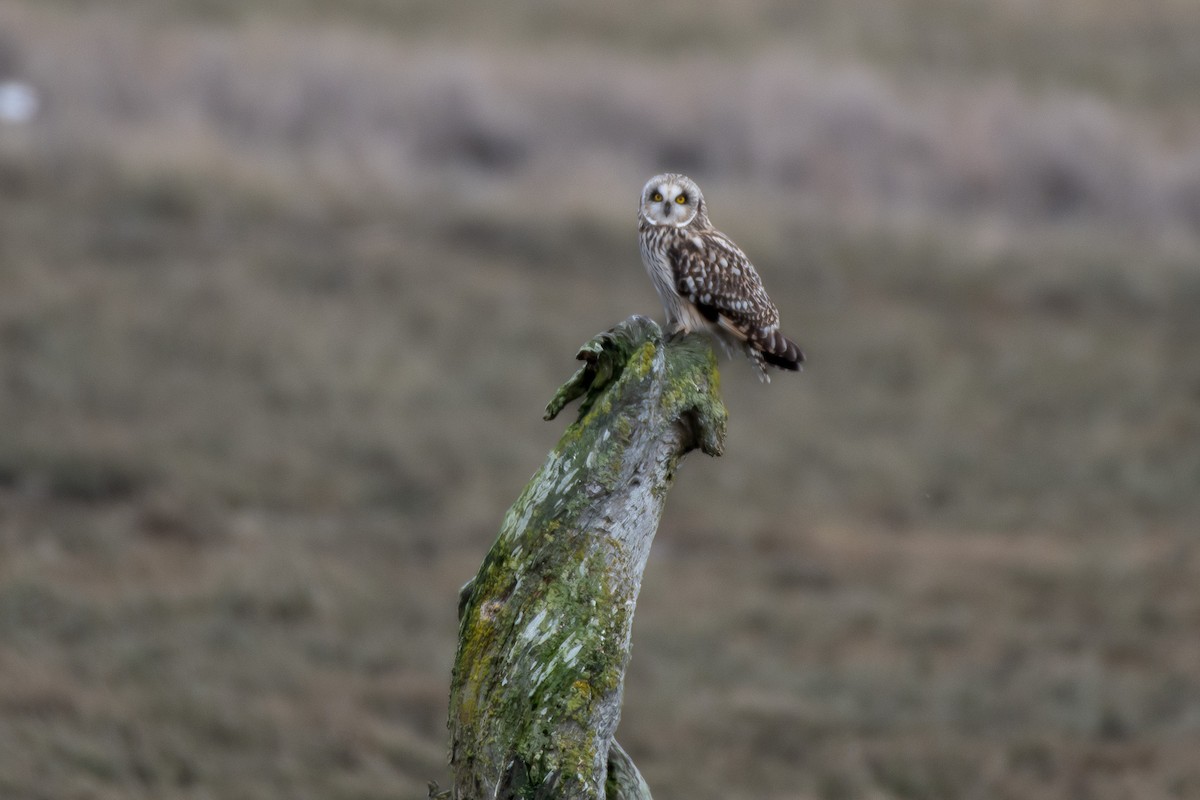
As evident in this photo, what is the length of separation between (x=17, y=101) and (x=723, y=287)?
72.6ft

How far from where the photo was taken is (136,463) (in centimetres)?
1399

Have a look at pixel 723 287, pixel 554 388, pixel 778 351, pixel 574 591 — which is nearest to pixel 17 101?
pixel 554 388

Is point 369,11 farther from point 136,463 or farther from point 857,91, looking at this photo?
point 136,463

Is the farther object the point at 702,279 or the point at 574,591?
the point at 702,279

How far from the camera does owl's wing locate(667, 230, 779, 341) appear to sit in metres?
4.83

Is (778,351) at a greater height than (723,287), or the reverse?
(723,287)

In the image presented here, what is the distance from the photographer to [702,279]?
492cm

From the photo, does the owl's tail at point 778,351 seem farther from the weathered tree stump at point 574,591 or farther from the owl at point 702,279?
the weathered tree stump at point 574,591

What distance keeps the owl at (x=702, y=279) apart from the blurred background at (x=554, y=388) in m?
4.17

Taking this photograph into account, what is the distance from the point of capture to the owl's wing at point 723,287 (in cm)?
483

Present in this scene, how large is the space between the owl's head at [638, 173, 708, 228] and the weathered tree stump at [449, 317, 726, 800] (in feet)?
4.42

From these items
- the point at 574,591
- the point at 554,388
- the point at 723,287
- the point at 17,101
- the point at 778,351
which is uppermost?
the point at 17,101

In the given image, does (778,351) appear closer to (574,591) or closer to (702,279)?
(702,279)

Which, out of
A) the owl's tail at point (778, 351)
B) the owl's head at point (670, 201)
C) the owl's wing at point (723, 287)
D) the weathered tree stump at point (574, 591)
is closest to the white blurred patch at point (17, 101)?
the owl's head at point (670, 201)
